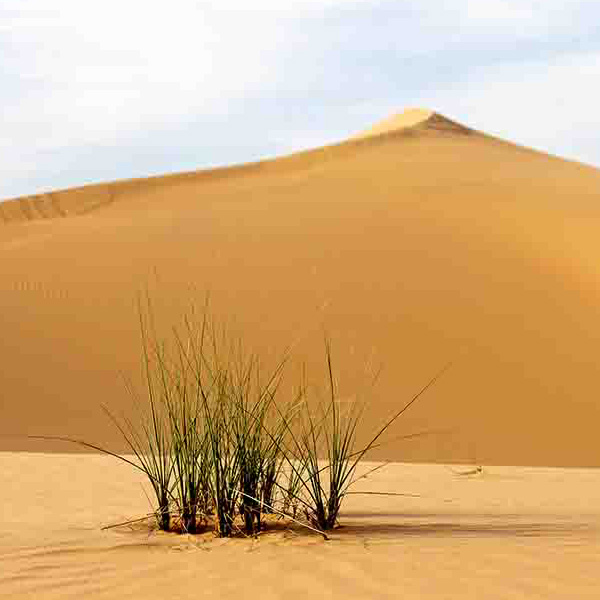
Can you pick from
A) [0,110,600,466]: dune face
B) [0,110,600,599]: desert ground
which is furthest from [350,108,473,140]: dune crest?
[0,110,600,466]: dune face

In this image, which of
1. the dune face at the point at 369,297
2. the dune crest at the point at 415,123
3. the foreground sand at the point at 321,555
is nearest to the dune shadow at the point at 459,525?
the foreground sand at the point at 321,555

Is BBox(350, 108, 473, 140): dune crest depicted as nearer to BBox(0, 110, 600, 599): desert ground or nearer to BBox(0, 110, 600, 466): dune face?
BBox(0, 110, 600, 599): desert ground

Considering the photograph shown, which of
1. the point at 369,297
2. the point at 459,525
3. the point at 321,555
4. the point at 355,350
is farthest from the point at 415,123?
the point at 321,555

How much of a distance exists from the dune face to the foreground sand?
157 inches

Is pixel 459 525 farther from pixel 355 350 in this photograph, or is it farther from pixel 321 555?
pixel 355 350

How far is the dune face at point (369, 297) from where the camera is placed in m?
14.1

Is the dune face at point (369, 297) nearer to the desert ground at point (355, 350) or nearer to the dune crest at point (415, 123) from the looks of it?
the desert ground at point (355, 350)

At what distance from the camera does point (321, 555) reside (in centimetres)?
459

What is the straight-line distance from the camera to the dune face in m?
14.1

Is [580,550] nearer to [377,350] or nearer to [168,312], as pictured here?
[377,350]

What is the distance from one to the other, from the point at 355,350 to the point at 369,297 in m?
2.22

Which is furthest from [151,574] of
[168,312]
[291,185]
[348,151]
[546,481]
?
[348,151]

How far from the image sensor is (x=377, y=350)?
15711mm

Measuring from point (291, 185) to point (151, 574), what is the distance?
23755 millimetres
